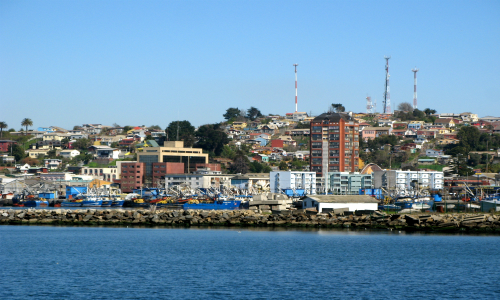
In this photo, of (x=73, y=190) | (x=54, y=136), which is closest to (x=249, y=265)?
(x=73, y=190)

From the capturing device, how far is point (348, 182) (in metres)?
97.4

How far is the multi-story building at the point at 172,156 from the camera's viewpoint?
12100 centimetres

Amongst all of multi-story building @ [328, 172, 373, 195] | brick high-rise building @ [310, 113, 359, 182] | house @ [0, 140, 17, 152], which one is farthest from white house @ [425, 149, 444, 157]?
house @ [0, 140, 17, 152]

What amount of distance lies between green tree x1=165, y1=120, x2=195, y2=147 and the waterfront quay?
273 feet

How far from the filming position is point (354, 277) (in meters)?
26.8

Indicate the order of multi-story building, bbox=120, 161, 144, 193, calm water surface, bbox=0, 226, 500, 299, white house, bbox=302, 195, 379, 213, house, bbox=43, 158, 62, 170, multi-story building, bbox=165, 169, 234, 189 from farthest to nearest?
house, bbox=43, 158, 62, 170, multi-story building, bbox=120, 161, 144, 193, multi-story building, bbox=165, 169, 234, 189, white house, bbox=302, 195, 379, 213, calm water surface, bbox=0, 226, 500, 299

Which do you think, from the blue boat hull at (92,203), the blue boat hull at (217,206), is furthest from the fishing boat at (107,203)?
the blue boat hull at (217,206)

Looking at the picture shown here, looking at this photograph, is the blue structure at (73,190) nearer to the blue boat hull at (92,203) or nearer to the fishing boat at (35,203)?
the fishing boat at (35,203)

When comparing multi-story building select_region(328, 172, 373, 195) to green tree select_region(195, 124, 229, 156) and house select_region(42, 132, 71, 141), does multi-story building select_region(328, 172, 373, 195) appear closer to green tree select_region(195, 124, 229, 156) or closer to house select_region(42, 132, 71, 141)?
green tree select_region(195, 124, 229, 156)

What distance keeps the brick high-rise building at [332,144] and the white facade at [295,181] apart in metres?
3.84

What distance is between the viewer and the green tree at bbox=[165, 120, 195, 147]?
5477 inches

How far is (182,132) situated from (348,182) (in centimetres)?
5295

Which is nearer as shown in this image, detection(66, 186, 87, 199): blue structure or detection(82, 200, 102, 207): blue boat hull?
detection(82, 200, 102, 207): blue boat hull

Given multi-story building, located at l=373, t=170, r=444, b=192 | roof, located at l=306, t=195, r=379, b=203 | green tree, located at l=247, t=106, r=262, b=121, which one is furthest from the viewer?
green tree, located at l=247, t=106, r=262, b=121
